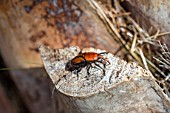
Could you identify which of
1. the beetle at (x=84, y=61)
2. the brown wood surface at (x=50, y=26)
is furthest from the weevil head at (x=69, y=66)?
the brown wood surface at (x=50, y=26)

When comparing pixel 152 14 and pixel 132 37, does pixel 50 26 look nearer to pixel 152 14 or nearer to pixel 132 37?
pixel 132 37

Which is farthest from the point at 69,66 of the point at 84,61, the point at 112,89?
the point at 112,89

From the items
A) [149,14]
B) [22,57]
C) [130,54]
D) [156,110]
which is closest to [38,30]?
[22,57]

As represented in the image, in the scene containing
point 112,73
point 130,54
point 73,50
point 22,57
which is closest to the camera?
point 112,73

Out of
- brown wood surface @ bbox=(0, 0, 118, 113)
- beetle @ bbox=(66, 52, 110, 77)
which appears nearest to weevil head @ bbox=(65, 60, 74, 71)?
beetle @ bbox=(66, 52, 110, 77)

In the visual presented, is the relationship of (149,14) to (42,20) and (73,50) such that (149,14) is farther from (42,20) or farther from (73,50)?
(42,20)

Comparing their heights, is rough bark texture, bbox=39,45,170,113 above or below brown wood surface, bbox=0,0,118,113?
below

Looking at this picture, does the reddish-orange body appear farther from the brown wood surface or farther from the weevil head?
the brown wood surface
